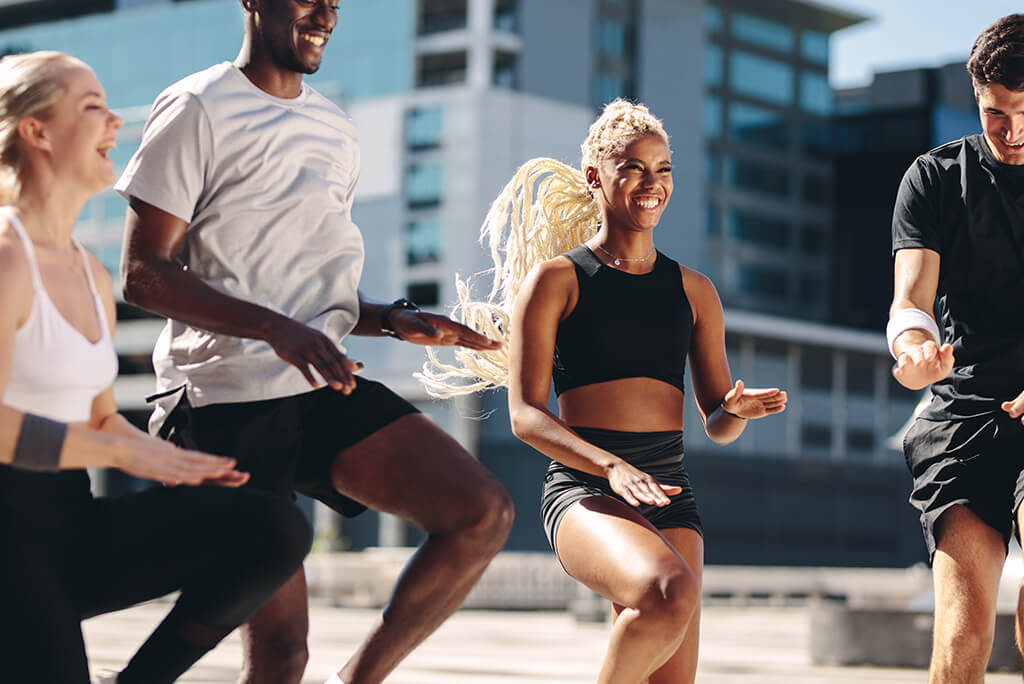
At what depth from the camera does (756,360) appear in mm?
53656

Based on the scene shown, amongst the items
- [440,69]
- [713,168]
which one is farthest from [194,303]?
[713,168]

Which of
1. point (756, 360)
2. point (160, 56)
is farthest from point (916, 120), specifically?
point (160, 56)

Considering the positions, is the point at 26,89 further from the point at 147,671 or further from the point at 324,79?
the point at 324,79

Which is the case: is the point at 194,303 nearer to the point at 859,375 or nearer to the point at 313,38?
the point at 313,38

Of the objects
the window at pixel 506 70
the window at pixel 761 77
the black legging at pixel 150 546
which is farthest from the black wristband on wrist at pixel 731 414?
the window at pixel 761 77

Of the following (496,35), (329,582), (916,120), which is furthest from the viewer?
(916,120)

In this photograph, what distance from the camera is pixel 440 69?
50781mm

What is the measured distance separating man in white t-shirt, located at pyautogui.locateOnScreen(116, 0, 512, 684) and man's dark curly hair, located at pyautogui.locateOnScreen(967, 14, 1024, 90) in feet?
5.32


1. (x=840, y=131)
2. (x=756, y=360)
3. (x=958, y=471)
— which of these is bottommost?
(x=756, y=360)

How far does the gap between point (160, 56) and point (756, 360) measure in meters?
24.9

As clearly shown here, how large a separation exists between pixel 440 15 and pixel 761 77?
17.6 metres

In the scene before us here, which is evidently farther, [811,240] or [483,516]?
[811,240]

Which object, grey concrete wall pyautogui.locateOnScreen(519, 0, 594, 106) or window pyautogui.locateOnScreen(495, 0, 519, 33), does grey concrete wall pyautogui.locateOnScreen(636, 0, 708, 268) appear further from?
window pyautogui.locateOnScreen(495, 0, 519, 33)

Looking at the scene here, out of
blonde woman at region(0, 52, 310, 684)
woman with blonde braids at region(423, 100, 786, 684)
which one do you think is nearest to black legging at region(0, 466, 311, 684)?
blonde woman at region(0, 52, 310, 684)
